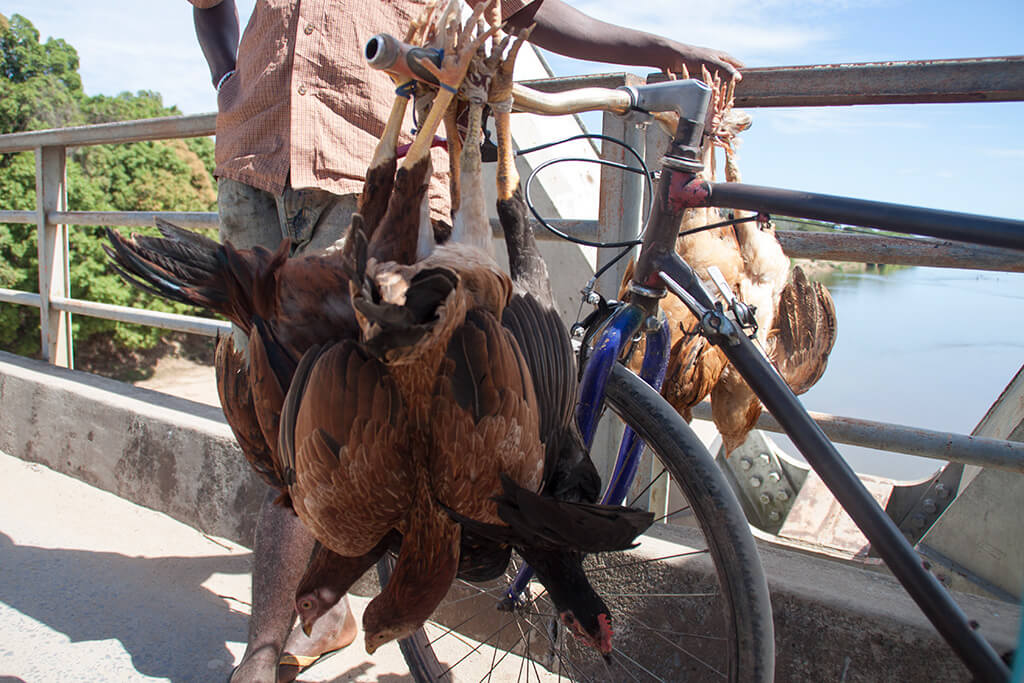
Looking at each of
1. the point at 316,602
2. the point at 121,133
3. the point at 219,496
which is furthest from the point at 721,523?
the point at 121,133

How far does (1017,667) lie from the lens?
71cm

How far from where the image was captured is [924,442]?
183 cm

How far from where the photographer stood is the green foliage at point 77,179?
21.0 feet

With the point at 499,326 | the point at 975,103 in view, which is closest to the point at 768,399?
the point at 499,326

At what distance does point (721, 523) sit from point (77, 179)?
724cm

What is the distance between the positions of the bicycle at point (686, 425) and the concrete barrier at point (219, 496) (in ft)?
0.74

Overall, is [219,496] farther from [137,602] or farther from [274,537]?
[274,537]

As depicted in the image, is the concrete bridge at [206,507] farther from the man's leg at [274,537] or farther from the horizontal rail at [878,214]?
the horizontal rail at [878,214]

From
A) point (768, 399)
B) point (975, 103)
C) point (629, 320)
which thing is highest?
point (975, 103)

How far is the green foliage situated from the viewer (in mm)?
6414

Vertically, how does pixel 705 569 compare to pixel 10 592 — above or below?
above

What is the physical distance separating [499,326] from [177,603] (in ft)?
6.27

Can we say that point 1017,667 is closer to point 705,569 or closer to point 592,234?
point 705,569

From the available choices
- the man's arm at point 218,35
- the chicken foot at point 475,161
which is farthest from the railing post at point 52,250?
the chicken foot at point 475,161
